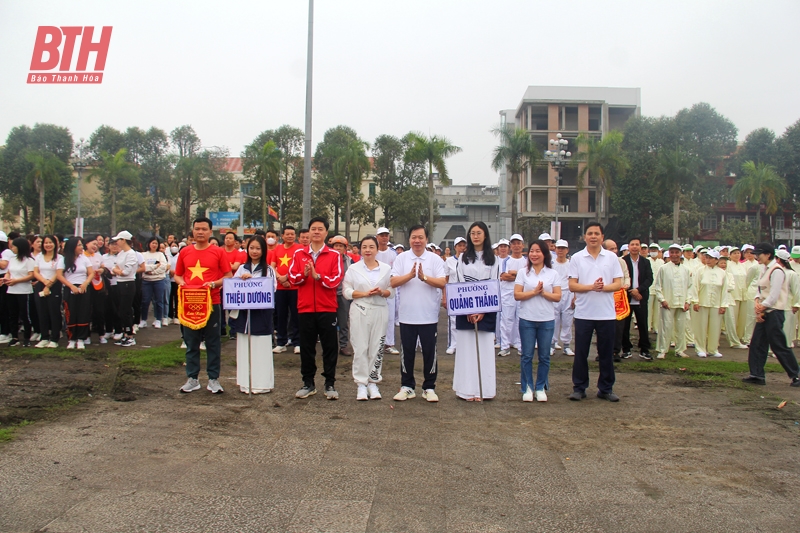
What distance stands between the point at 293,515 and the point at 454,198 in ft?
248

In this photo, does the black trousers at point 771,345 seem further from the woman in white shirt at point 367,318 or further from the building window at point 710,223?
the building window at point 710,223

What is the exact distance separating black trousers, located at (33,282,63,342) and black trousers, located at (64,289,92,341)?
0.49 feet

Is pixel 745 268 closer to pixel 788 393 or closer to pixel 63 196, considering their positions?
pixel 788 393

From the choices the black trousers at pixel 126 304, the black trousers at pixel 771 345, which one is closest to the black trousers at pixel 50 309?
the black trousers at pixel 126 304

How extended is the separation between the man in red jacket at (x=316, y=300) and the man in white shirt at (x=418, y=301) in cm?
75

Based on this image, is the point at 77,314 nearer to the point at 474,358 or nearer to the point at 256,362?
the point at 256,362

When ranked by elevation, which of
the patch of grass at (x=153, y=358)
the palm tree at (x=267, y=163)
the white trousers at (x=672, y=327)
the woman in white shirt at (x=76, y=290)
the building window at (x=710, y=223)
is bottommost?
the patch of grass at (x=153, y=358)

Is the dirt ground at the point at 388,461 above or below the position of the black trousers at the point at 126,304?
below

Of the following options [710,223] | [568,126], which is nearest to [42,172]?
[568,126]

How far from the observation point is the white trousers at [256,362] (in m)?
7.41

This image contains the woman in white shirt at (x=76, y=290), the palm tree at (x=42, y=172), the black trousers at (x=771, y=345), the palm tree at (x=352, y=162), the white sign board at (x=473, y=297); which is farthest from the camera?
the palm tree at (x=42, y=172)

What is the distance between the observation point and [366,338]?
7.09 m

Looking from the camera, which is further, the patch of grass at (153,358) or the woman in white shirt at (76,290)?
the woman in white shirt at (76,290)

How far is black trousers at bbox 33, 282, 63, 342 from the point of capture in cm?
1012
